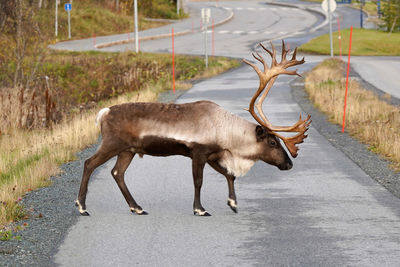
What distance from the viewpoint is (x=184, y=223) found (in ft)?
30.1

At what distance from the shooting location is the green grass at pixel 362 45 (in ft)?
155

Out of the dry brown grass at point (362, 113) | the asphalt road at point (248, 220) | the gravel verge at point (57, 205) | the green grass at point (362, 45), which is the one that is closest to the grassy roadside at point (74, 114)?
the gravel verge at point (57, 205)

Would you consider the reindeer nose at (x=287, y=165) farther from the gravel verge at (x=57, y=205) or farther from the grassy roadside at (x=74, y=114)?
the grassy roadside at (x=74, y=114)

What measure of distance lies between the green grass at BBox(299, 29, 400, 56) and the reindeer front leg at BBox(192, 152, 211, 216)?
38107 mm

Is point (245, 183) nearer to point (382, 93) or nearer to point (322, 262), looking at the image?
point (322, 262)

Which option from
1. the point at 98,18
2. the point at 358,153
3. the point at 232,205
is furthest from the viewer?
the point at 98,18

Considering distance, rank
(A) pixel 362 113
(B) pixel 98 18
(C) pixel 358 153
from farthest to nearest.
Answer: (B) pixel 98 18 → (A) pixel 362 113 → (C) pixel 358 153

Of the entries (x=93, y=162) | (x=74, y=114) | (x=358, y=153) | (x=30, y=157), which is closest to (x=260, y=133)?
(x=93, y=162)

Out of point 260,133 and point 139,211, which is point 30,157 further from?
point 260,133

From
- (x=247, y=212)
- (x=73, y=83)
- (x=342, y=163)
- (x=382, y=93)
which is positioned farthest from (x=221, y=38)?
(x=247, y=212)

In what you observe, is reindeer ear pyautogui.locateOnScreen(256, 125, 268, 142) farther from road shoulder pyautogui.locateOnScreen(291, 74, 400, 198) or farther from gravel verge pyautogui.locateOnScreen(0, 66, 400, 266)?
road shoulder pyautogui.locateOnScreen(291, 74, 400, 198)

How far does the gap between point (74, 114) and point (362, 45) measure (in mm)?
31069

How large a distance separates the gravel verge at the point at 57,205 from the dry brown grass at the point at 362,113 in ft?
1.01

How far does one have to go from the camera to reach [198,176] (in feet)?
30.9
